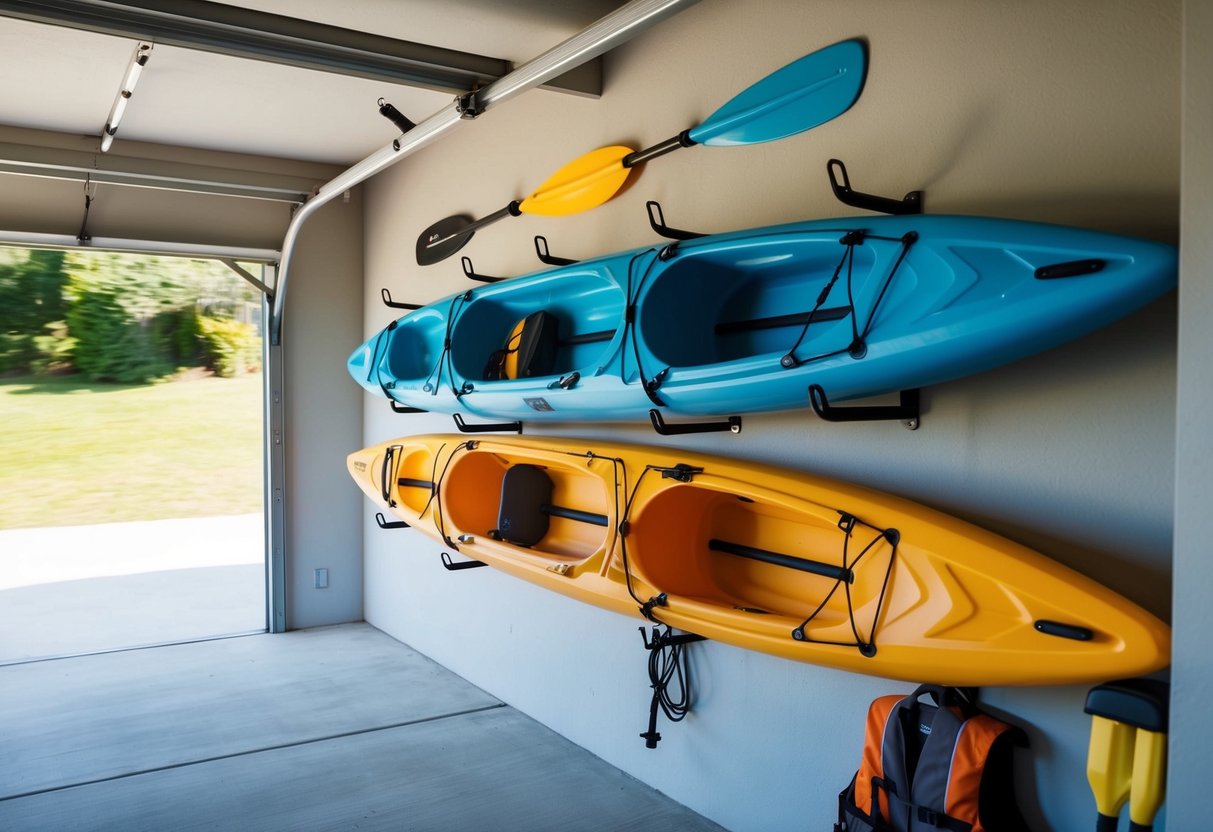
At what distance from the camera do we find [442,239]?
4.00 meters

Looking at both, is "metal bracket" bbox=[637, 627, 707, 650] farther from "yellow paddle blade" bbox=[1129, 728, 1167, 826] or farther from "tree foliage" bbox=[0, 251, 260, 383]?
"tree foliage" bbox=[0, 251, 260, 383]

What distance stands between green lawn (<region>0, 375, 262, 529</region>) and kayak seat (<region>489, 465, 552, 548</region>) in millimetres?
7277

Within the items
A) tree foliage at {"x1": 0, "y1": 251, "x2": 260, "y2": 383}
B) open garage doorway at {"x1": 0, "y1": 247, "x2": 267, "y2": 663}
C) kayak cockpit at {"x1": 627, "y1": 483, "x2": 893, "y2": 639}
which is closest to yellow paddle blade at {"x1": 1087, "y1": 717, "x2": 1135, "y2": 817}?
kayak cockpit at {"x1": 627, "y1": 483, "x2": 893, "y2": 639}

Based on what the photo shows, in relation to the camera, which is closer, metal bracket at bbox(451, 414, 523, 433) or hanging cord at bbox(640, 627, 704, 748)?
hanging cord at bbox(640, 627, 704, 748)

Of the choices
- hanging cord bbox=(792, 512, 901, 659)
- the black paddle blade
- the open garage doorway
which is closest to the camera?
hanging cord bbox=(792, 512, 901, 659)

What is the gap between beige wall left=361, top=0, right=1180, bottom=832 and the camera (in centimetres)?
157

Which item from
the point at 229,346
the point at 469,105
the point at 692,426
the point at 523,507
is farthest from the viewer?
the point at 229,346

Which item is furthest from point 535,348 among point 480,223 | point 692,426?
point 480,223

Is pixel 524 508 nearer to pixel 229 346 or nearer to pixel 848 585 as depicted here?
pixel 848 585

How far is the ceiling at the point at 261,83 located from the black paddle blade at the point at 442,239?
506 millimetres

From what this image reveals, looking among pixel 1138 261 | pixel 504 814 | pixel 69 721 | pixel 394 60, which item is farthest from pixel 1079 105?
pixel 69 721

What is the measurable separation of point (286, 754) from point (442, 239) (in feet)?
7.24

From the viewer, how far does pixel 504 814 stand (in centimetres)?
271

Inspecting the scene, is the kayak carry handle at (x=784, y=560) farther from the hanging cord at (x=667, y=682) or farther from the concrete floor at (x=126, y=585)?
the concrete floor at (x=126, y=585)
